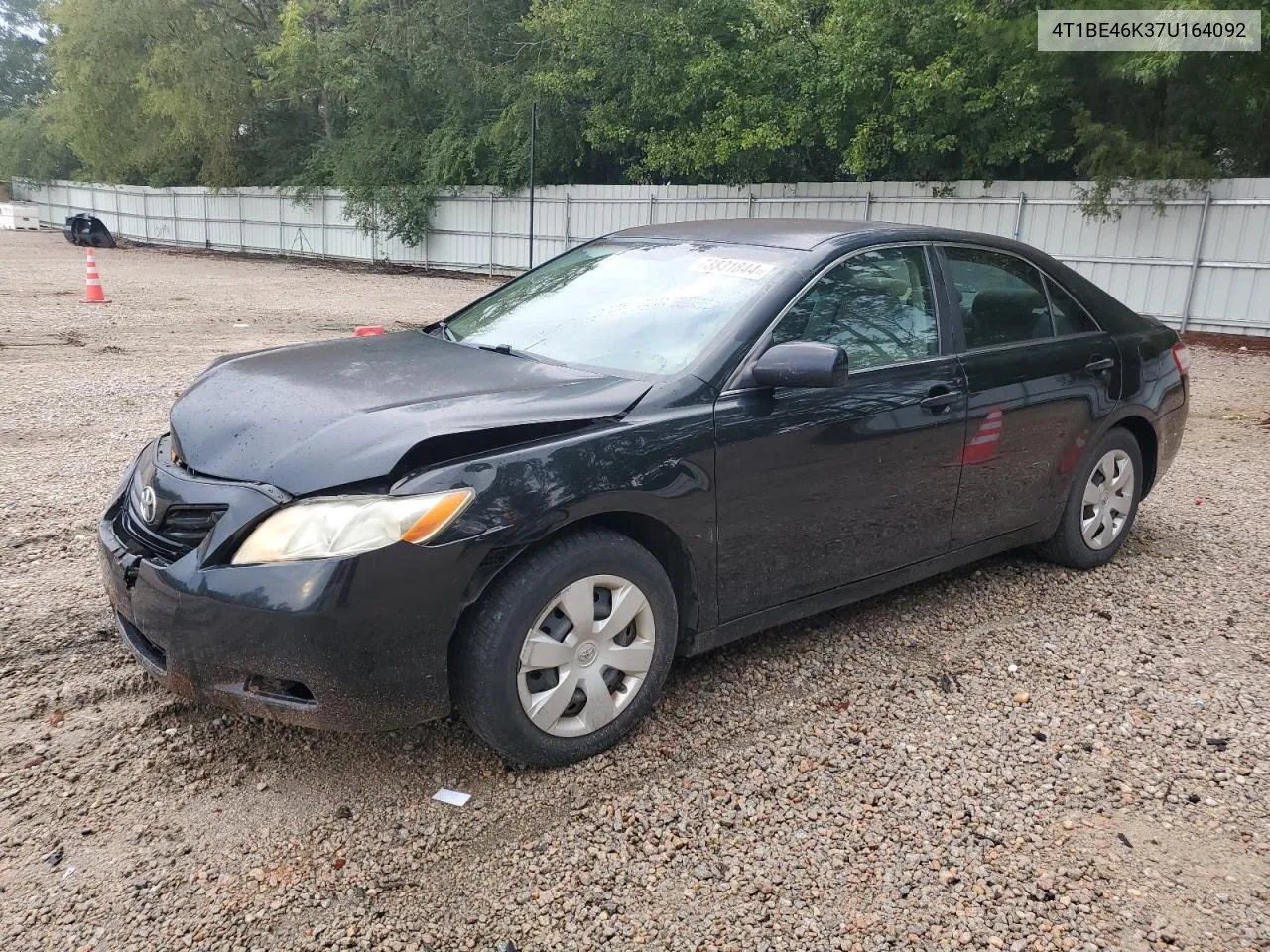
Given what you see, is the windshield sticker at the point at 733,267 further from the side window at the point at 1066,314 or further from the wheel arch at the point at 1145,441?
the wheel arch at the point at 1145,441

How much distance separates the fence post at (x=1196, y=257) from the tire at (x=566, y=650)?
52.1 ft

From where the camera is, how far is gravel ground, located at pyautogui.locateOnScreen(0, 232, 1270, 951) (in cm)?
251

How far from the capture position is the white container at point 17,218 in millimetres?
47594

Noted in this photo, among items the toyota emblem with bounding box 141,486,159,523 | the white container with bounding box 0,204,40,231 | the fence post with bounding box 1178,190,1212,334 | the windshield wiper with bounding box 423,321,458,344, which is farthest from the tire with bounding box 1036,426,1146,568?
the white container with bounding box 0,204,40,231

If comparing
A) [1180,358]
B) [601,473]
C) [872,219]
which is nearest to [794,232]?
[601,473]

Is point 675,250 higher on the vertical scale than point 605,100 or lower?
lower

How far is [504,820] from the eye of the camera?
9.45ft

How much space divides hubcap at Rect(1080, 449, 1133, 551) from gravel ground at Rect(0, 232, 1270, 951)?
1.06 feet

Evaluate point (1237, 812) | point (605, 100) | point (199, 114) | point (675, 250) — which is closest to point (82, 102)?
point (199, 114)

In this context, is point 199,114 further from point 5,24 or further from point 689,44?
point 5,24

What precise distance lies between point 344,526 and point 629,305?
5.24 ft

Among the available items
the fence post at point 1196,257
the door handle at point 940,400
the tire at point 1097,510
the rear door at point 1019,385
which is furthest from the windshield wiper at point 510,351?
the fence post at point 1196,257

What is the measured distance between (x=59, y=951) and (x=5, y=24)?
83.8 meters

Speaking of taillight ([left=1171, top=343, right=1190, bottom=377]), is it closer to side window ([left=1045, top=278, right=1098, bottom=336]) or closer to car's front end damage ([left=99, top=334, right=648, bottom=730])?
side window ([left=1045, top=278, right=1098, bottom=336])
